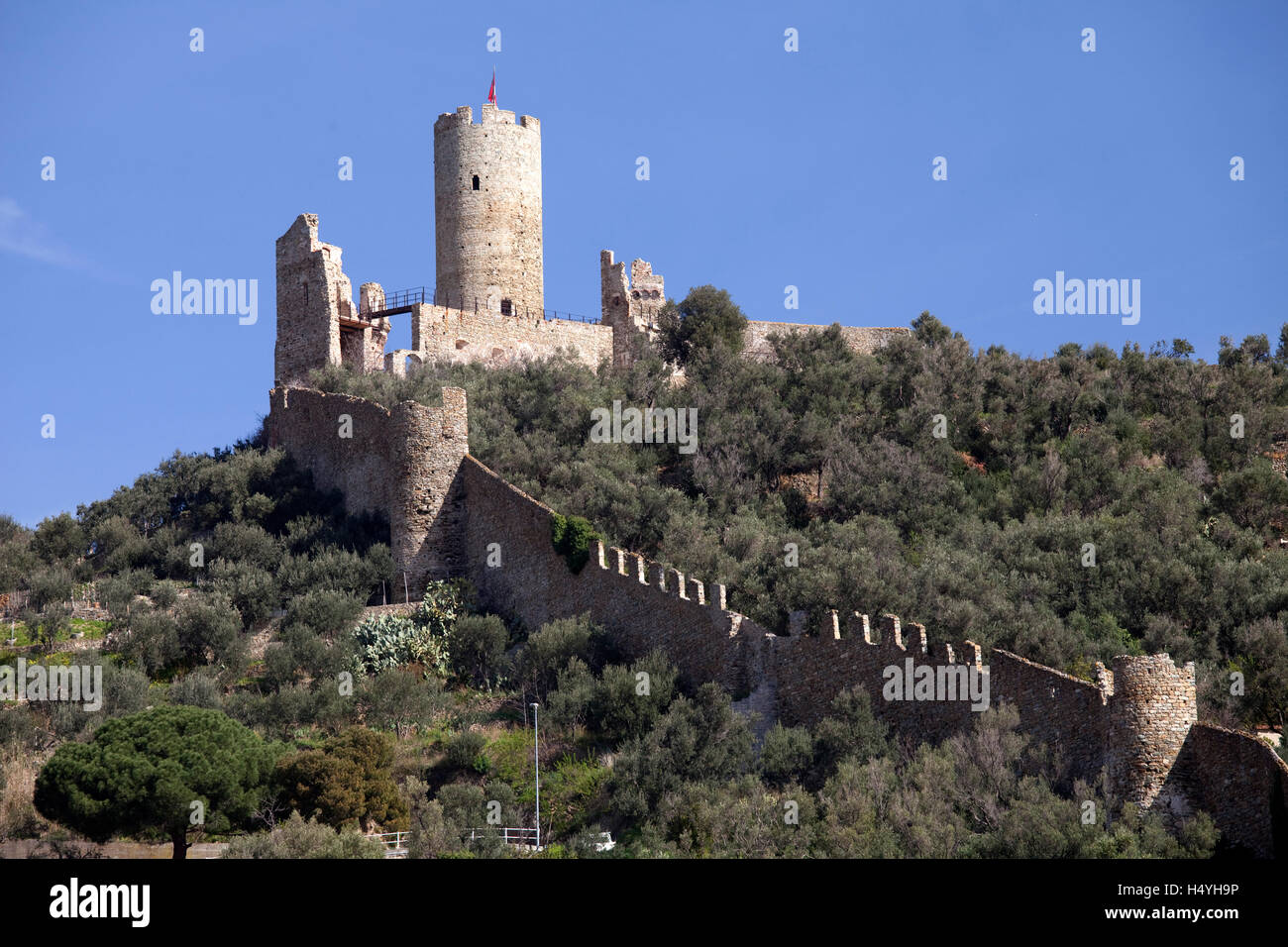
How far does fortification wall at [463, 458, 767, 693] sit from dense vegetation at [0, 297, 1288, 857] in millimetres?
578

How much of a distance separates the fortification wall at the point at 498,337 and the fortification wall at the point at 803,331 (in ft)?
12.3

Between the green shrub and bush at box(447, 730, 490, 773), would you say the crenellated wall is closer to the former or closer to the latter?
the green shrub

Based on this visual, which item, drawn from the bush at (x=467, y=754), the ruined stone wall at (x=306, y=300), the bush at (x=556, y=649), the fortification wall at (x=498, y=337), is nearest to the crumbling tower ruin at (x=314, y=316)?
the ruined stone wall at (x=306, y=300)

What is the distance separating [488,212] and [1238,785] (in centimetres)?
2961

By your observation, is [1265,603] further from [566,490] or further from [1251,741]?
[566,490]

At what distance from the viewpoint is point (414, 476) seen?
1271 inches

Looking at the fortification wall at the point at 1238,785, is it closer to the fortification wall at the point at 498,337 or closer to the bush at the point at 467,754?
the bush at the point at 467,754

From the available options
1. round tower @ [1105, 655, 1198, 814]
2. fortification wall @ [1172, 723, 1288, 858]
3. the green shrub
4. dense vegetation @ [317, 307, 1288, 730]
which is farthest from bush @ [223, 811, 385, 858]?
fortification wall @ [1172, 723, 1288, 858]

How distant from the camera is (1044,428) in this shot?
39.5 metres

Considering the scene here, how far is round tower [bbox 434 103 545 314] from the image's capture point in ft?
148

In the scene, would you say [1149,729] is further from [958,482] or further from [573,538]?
[958,482]

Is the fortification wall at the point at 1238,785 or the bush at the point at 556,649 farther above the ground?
the bush at the point at 556,649

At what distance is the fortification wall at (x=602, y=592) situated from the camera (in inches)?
1010
